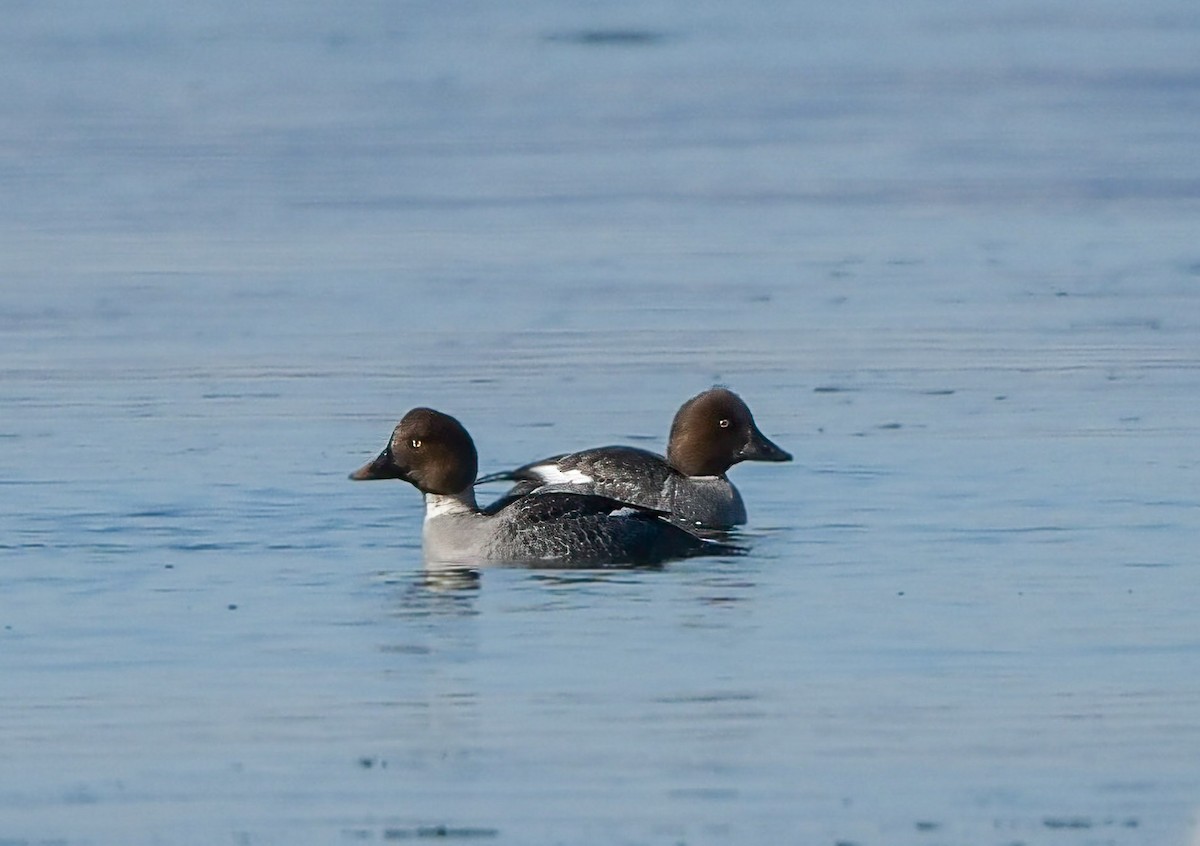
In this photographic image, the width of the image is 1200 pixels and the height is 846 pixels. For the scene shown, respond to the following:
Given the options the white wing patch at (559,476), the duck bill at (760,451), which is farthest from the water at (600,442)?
the white wing patch at (559,476)

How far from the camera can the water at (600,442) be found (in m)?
7.30

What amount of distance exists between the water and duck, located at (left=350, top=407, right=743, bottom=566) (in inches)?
9.5

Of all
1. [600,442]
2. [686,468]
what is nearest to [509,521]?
[686,468]

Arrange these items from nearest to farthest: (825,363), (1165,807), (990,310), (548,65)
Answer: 1. (1165,807)
2. (825,363)
3. (990,310)
4. (548,65)

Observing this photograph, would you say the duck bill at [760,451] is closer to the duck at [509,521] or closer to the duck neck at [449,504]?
the duck at [509,521]

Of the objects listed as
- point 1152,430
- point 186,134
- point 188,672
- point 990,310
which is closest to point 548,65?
point 186,134

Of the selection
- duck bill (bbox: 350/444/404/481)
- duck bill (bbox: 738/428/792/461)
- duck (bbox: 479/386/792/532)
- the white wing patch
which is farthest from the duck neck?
duck bill (bbox: 738/428/792/461)

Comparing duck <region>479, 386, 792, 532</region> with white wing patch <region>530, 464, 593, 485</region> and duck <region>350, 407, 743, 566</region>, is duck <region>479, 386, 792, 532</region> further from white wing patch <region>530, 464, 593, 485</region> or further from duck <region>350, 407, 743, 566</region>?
duck <region>350, 407, 743, 566</region>

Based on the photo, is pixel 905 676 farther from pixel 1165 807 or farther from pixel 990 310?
pixel 990 310

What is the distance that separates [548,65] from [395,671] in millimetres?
24475

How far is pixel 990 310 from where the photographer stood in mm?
16594

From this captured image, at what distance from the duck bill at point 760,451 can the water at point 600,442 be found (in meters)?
0.17

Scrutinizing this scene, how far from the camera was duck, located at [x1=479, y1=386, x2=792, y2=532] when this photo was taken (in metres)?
12.1

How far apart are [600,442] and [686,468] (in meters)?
0.86
